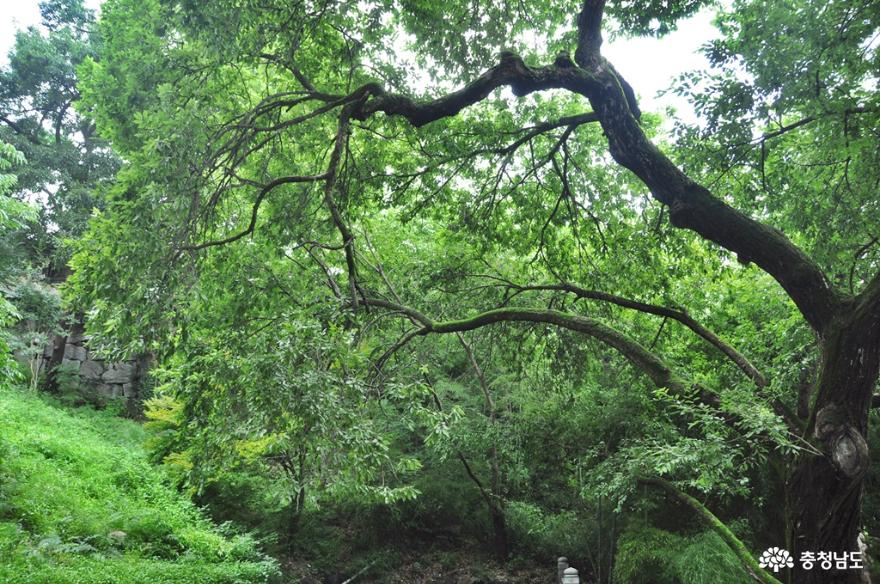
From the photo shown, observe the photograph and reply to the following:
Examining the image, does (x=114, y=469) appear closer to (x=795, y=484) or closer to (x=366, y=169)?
(x=366, y=169)

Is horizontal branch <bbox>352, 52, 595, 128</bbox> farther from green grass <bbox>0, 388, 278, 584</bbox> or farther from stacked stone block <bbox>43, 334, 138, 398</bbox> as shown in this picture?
stacked stone block <bbox>43, 334, 138, 398</bbox>

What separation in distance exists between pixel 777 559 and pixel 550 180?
13.7 ft

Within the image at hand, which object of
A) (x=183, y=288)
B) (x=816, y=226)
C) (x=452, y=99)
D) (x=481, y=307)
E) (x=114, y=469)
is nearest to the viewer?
(x=183, y=288)

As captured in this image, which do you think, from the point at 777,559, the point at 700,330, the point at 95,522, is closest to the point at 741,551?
the point at 777,559

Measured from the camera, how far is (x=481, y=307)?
7059 millimetres

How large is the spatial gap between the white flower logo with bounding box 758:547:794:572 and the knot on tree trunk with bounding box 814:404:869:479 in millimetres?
721

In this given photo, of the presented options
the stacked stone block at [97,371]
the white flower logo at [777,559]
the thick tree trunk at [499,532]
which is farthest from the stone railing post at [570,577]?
the stacked stone block at [97,371]

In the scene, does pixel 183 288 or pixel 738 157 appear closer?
pixel 183 288

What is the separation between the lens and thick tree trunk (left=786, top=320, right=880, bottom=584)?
3596 millimetres

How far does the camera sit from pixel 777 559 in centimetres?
395

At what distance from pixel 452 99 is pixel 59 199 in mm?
12569

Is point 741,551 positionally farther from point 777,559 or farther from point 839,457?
point 839,457

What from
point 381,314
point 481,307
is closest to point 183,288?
point 381,314

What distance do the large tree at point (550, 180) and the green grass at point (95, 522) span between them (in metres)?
2.40
